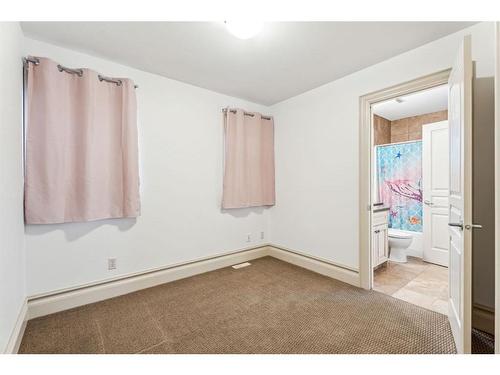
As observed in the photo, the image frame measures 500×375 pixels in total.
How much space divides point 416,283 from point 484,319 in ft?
2.96

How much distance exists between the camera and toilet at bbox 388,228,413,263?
3430 millimetres

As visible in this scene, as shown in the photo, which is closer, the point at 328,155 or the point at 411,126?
the point at 328,155

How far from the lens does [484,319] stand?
1805mm

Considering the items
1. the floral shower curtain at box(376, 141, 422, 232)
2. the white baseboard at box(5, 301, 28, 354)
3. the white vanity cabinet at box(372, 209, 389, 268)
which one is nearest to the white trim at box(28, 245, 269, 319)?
the white baseboard at box(5, 301, 28, 354)

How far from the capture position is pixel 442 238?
10.9ft

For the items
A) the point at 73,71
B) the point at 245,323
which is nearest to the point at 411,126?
the point at 245,323

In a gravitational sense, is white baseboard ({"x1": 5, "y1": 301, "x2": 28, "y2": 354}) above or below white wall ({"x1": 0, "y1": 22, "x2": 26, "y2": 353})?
below

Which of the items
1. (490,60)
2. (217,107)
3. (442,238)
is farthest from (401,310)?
(217,107)

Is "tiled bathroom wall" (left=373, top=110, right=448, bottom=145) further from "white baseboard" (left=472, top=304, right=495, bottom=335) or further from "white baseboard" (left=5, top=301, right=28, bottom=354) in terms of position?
"white baseboard" (left=5, top=301, right=28, bottom=354)

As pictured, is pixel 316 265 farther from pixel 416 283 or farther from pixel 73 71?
pixel 73 71

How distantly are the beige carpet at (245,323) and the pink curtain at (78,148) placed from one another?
888 millimetres

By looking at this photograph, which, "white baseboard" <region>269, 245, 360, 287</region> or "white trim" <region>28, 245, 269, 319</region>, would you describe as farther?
"white baseboard" <region>269, 245, 360, 287</region>
